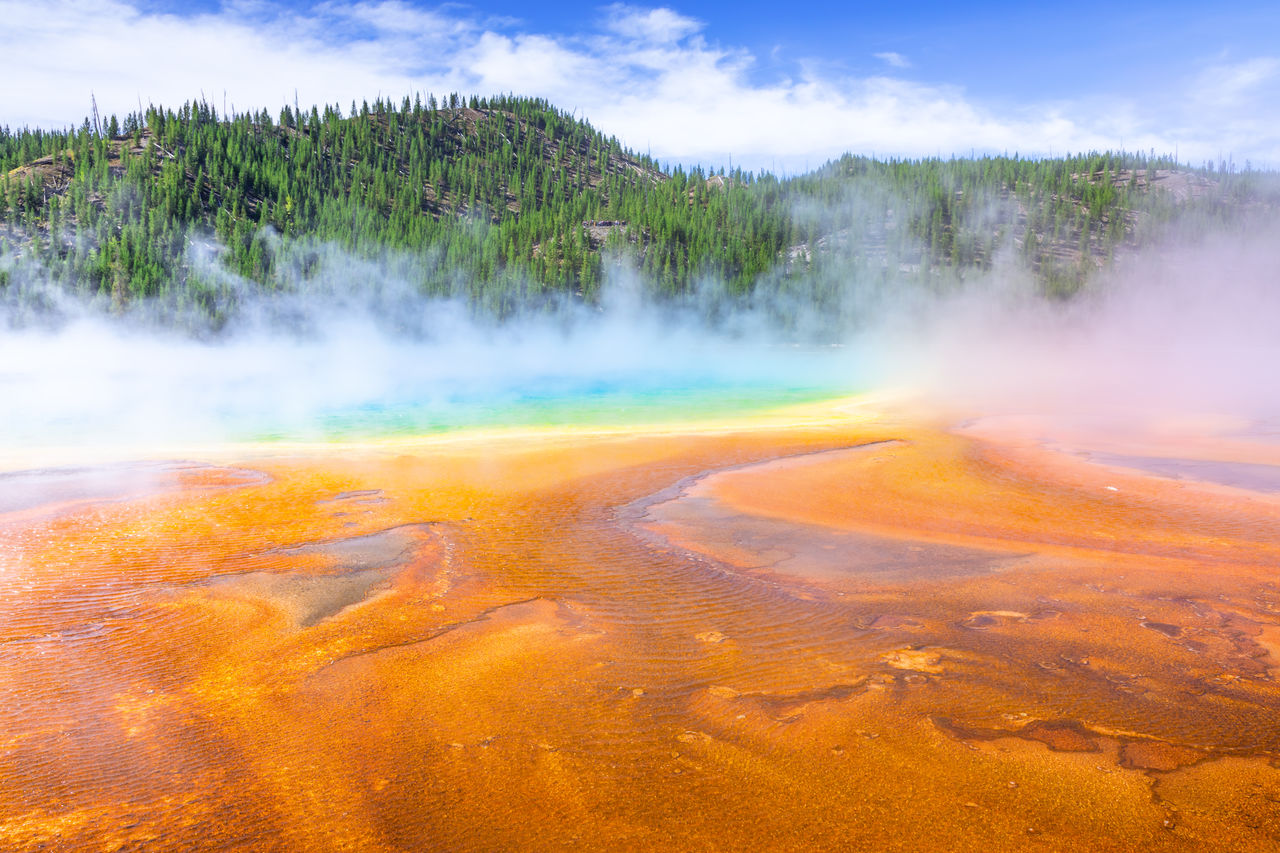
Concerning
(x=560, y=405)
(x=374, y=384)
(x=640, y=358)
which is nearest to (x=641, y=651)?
(x=560, y=405)

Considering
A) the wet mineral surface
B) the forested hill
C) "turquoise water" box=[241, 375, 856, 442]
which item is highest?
the forested hill

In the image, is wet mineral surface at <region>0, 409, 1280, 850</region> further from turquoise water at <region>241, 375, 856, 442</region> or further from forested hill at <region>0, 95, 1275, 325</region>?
forested hill at <region>0, 95, 1275, 325</region>

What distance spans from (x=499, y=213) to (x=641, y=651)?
89.7m

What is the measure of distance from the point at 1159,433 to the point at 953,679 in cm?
1444

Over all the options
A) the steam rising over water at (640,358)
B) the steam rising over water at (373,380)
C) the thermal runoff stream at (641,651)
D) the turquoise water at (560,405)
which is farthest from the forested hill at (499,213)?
the thermal runoff stream at (641,651)

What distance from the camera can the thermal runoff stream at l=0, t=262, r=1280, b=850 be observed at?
451cm

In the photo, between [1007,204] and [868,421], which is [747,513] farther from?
[1007,204]

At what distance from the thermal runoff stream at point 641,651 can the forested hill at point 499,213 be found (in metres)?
53.9

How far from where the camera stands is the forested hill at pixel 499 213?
206 ft

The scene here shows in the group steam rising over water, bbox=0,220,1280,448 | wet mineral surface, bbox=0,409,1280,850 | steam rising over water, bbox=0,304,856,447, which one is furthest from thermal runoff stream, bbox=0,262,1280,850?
steam rising over water, bbox=0,220,1280,448

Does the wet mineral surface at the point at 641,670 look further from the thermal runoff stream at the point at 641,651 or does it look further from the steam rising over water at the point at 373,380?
the steam rising over water at the point at 373,380

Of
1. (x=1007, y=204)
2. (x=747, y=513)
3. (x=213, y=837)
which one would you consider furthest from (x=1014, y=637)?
(x=1007, y=204)

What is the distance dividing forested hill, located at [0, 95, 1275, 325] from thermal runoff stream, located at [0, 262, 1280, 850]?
53.9m

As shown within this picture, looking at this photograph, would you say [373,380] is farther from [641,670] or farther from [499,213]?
[499,213]
